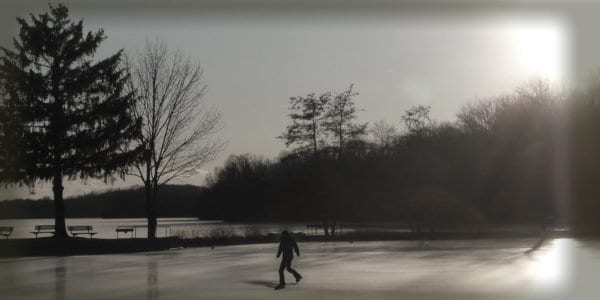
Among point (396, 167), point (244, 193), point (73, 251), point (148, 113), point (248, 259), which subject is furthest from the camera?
point (244, 193)

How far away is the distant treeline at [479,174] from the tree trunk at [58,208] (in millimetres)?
17235

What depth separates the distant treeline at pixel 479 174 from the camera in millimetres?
50188

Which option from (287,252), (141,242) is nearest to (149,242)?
(141,242)

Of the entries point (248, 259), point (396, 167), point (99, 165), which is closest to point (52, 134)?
point (99, 165)

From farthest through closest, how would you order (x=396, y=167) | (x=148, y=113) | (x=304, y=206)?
(x=396, y=167) → (x=304, y=206) → (x=148, y=113)

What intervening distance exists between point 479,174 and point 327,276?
4001 centimetres

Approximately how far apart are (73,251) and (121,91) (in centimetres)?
1119

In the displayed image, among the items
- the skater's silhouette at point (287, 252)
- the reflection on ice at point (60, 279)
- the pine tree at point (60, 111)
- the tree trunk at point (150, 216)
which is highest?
the pine tree at point (60, 111)

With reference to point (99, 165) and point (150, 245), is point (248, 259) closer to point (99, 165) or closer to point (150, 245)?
point (150, 245)

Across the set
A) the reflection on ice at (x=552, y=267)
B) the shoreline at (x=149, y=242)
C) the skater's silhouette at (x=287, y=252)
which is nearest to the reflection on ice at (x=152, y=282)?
the skater's silhouette at (x=287, y=252)

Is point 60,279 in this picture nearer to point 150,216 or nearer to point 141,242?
point 141,242

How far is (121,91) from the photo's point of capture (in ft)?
127

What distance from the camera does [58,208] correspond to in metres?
36.5

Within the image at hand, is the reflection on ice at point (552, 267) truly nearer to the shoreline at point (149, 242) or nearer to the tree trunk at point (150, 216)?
the shoreline at point (149, 242)
